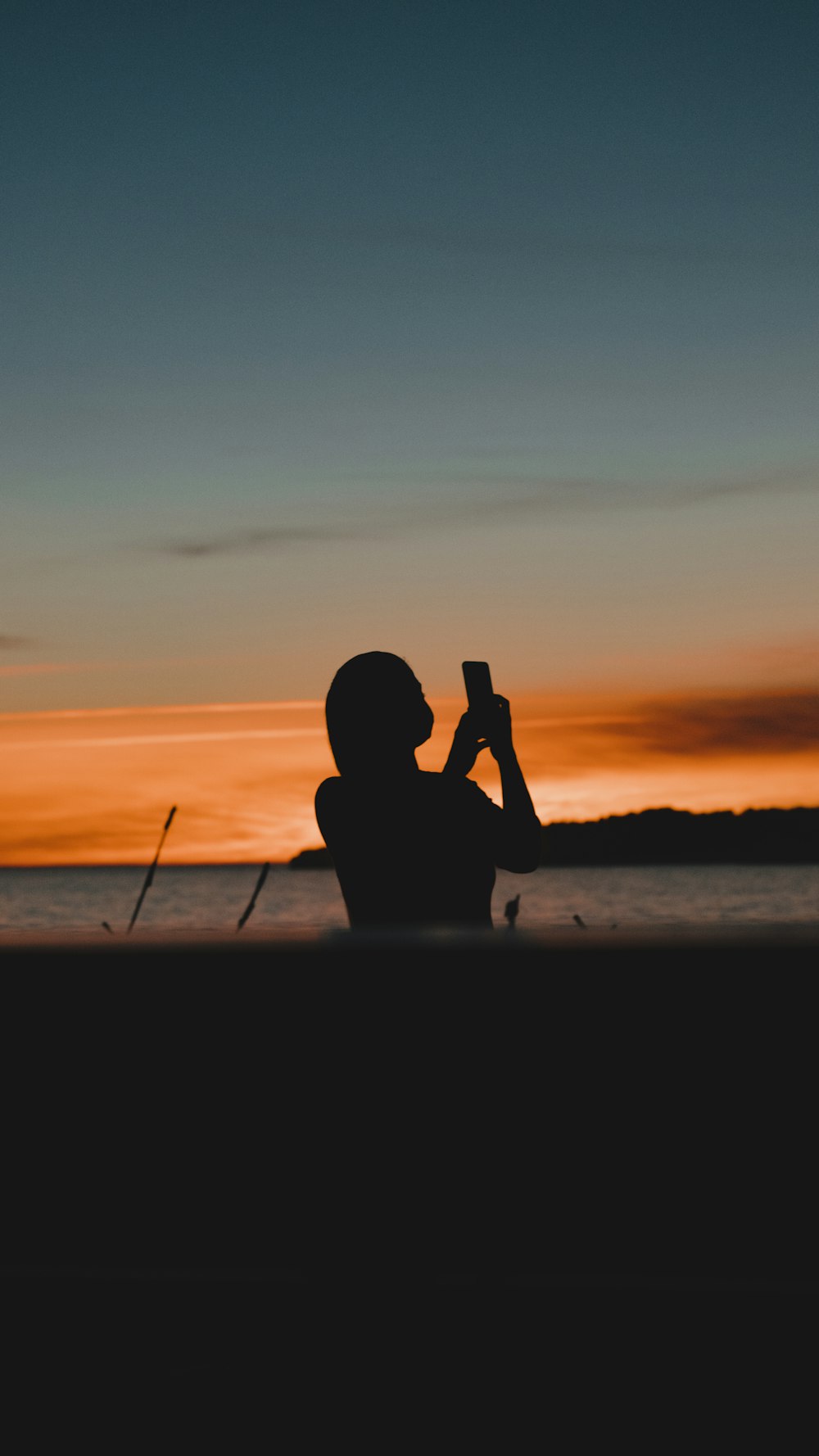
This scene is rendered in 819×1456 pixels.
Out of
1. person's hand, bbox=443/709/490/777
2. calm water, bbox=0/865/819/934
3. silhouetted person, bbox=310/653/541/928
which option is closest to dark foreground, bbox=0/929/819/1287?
silhouetted person, bbox=310/653/541/928

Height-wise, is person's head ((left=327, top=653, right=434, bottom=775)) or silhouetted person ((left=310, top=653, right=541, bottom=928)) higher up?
person's head ((left=327, top=653, right=434, bottom=775))

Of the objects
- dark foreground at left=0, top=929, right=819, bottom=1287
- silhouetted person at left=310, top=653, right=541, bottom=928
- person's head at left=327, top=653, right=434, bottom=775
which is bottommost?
dark foreground at left=0, top=929, right=819, bottom=1287

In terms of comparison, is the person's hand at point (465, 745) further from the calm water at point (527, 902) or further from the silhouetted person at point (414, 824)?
the calm water at point (527, 902)

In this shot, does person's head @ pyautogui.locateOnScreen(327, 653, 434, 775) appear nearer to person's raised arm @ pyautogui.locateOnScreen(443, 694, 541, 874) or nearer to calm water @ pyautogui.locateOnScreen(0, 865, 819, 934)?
person's raised arm @ pyautogui.locateOnScreen(443, 694, 541, 874)

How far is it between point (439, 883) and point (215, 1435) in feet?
4.15

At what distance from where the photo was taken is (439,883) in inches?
94.8

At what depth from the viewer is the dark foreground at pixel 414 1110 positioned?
1.16 metres

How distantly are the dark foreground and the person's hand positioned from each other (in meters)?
1.33

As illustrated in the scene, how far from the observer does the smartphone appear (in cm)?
252

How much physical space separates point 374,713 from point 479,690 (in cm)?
25

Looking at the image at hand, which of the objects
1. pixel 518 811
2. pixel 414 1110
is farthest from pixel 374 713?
pixel 414 1110

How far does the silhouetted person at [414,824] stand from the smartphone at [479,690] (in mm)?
16

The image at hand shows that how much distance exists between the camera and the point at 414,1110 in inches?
49.1

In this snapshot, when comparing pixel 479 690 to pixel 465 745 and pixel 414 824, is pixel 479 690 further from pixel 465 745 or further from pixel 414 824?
pixel 414 824
